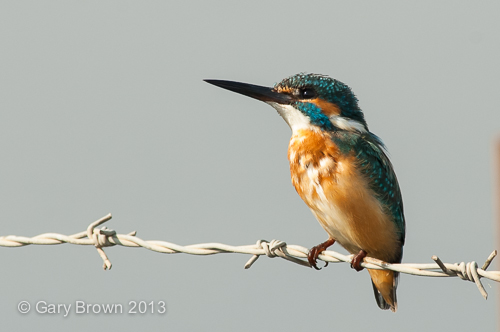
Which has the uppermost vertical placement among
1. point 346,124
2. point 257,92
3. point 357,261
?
point 257,92

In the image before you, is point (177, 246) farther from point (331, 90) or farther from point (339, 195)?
point (331, 90)

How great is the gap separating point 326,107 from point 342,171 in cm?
61

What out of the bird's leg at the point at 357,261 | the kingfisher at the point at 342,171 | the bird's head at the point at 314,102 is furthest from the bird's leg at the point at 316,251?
the bird's head at the point at 314,102

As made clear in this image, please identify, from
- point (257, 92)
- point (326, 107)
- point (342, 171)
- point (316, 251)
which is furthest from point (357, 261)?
point (257, 92)

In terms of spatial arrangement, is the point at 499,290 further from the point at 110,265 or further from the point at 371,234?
the point at 110,265

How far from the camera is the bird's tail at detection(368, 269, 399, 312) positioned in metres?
4.66

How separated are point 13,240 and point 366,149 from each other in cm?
214

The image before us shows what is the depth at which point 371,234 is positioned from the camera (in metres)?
4.30

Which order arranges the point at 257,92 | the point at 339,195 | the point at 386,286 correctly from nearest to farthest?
1. the point at 339,195
2. the point at 386,286
3. the point at 257,92

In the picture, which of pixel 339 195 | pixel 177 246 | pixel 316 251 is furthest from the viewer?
pixel 339 195

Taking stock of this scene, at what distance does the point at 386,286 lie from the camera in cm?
470

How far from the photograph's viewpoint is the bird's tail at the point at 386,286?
466cm

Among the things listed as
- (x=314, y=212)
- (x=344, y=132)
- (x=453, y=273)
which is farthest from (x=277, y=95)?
(x=453, y=273)

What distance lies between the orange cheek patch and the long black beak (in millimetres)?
191
